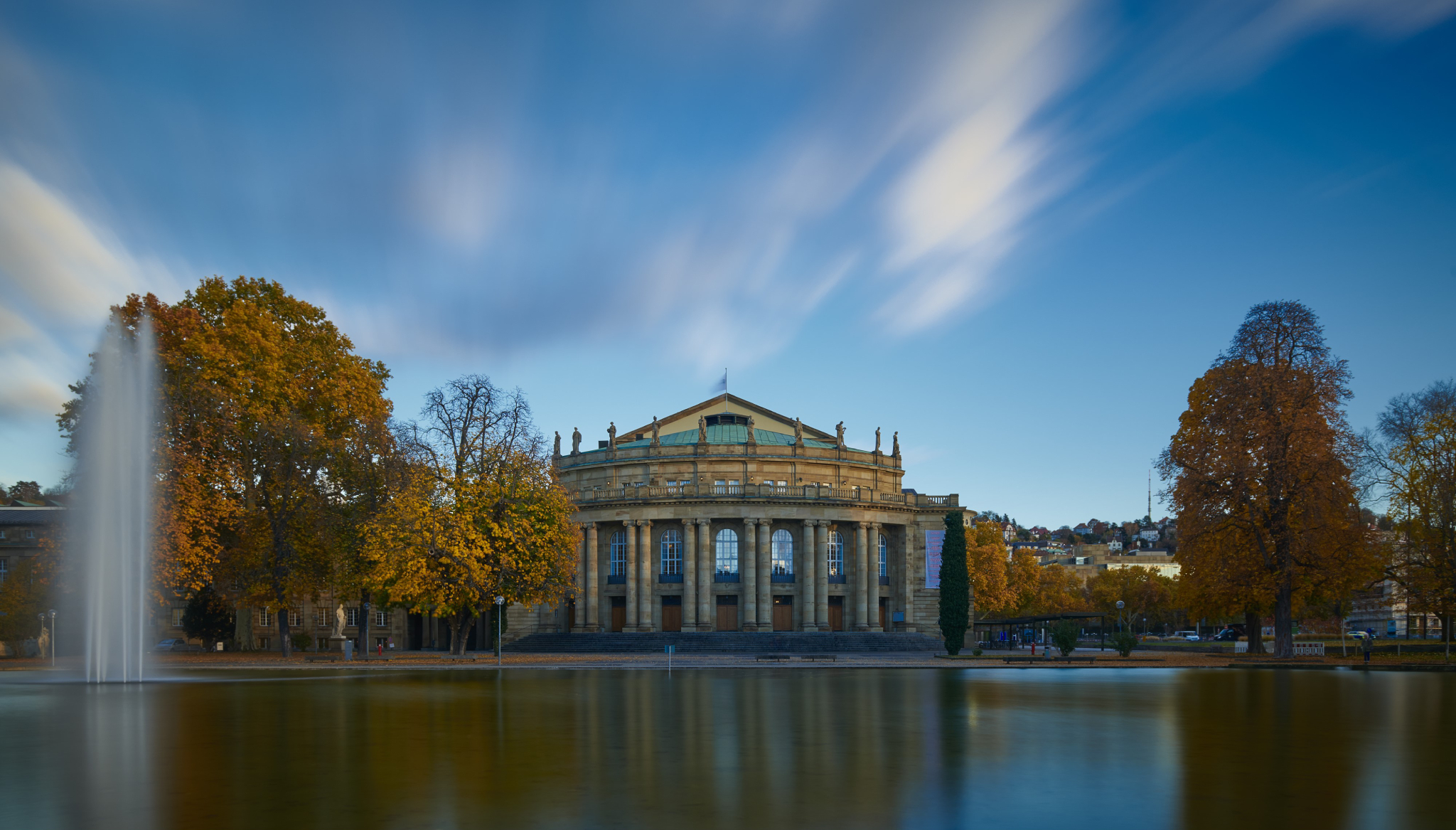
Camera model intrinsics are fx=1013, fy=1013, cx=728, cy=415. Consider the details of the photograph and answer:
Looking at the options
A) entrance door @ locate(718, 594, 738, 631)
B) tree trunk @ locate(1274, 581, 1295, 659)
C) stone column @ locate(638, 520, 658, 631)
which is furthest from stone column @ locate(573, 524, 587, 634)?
tree trunk @ locate(1274, 581, 1295, 659)

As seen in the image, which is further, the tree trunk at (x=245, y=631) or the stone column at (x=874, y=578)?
the stone column at (x=874, y=578)

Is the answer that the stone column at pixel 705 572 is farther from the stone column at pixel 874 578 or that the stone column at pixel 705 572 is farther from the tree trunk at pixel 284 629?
the tree trunk at pixel 284 629

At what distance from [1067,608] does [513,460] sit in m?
101

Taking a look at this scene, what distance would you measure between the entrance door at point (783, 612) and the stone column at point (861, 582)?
5.26 m

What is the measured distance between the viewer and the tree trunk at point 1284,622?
52.4m

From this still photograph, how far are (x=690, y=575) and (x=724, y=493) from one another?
6910 mm

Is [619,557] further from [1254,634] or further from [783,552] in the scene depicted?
[1254,634]

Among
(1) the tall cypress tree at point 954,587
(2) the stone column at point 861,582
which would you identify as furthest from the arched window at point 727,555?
(1) the tall cypress tree at point 954,587

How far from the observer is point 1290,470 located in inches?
1996

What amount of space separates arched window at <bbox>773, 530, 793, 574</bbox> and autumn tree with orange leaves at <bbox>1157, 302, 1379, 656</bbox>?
32.8 m

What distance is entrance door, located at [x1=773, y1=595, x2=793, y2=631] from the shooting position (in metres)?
80.5

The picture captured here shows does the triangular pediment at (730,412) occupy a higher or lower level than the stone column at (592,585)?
higher

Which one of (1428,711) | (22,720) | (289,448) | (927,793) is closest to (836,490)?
(289,448)

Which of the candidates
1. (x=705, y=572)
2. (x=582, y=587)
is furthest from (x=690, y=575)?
(x=582, y=587)
